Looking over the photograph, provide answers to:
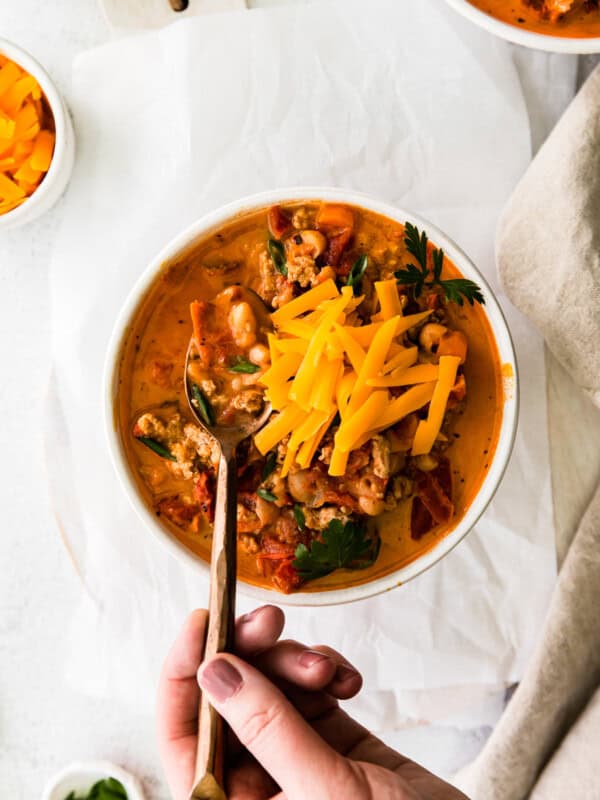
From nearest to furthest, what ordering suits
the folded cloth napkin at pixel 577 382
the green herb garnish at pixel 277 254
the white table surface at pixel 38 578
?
the green herb garnish at pixel 277 254, the folded cloth napkin at pixel 577 382, the white table surface at pixel 38 578

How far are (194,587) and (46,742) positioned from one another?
33.2 inches

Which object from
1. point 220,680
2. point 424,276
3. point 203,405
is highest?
point 424,276

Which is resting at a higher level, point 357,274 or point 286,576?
point 357,274

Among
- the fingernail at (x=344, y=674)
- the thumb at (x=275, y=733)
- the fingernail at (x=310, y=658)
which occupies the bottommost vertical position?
the fingernail at (x=344, y=674)

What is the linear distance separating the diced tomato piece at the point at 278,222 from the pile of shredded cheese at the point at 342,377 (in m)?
0.25

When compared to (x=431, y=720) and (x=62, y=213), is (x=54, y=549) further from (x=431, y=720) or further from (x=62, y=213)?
(x=431, y=720)

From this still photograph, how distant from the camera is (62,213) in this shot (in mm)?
2770

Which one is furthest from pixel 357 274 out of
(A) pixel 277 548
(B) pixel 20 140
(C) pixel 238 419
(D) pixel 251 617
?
(B) pixel 20 140

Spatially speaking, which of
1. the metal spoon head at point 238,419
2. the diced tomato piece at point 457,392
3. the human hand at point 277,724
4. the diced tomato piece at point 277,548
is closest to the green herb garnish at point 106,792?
the human hand at point 277,724

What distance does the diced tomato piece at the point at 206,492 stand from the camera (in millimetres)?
2223

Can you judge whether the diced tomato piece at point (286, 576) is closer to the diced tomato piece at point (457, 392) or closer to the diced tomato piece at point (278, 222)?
the diced tomato piece at point (457, 392)

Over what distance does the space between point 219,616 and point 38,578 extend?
1.20 m

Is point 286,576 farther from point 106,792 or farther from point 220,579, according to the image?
point 106,792

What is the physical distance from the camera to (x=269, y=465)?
2170mm
